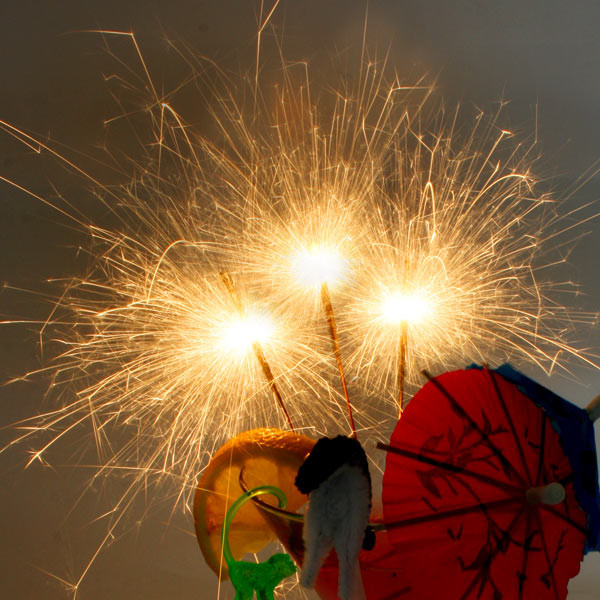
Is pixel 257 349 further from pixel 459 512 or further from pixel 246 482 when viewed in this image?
pixel 459 512

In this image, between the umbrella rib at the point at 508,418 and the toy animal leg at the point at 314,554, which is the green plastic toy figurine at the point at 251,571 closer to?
the toy animal leg at the point at 314,554

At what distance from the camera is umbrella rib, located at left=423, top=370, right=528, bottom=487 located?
50 centimetres

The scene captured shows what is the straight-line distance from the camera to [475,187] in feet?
3.90

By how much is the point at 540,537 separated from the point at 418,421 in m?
0.12

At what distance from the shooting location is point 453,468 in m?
0.50

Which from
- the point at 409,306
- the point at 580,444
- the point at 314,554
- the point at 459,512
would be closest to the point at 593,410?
the point at 580,444

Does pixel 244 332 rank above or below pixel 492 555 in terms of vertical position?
above

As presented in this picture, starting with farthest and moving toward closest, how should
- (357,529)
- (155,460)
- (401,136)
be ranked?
(401,136) < (155,460) < (357,529)

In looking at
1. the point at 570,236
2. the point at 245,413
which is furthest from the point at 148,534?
the point at 570,236

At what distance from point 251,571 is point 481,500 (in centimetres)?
18

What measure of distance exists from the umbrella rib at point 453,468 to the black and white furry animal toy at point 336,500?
43 millimetres

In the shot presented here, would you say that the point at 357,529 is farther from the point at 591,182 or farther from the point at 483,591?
the point at 591,182

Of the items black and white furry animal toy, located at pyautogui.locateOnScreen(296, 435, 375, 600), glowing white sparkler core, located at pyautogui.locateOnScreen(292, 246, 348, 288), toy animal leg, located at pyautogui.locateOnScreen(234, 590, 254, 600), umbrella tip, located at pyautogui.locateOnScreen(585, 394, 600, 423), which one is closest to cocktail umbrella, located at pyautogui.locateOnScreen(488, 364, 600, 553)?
umbrella tip, located at pyautogui.locateOnScreen(585, 394, 600, 423)

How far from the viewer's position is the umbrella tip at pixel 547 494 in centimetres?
47
